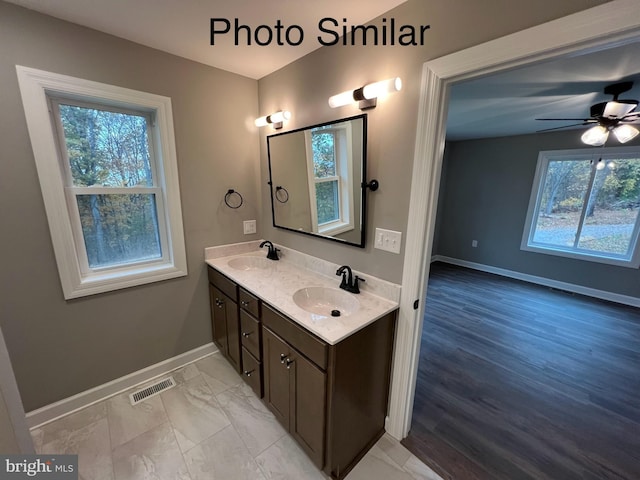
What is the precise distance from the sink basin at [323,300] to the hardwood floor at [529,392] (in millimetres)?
935

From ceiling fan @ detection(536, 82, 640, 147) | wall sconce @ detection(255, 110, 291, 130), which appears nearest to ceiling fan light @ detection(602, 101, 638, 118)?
ceiling fan @ detection(536, 82, 640, 147)

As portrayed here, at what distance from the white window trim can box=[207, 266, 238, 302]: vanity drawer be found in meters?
0.21

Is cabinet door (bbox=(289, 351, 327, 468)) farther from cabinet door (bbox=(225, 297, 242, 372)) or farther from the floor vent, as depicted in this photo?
the floor vent

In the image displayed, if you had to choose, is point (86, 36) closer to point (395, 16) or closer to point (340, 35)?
point (340, 35)

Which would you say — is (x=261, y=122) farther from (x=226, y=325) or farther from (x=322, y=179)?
(x=226, y=325)

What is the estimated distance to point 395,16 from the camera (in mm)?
1283

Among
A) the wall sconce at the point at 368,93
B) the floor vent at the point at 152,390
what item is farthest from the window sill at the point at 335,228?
the floor vent at the point at 152,390

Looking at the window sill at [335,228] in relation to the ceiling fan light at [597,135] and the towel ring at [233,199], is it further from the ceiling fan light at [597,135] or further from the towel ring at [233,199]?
the ceiling fan light at [597,135]

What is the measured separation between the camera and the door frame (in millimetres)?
816

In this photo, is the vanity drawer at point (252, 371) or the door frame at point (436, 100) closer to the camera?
the door frame at point (436, 100)

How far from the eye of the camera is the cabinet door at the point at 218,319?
2.10 m

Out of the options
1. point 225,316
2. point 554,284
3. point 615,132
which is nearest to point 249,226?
point 225,316

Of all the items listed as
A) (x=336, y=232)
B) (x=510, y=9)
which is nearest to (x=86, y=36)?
(x=336, y=232)

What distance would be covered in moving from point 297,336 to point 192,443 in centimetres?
101
